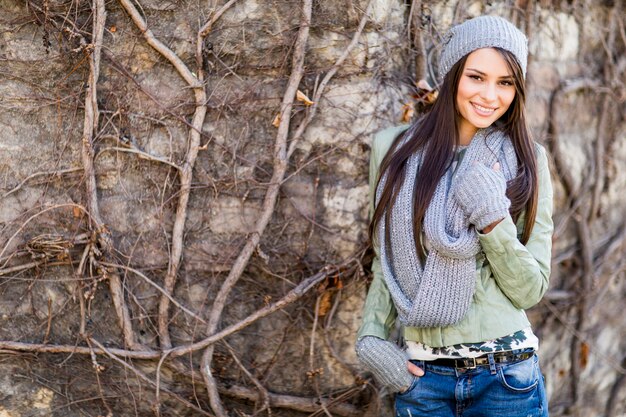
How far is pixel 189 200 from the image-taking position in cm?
300

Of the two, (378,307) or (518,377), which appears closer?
(518,377)

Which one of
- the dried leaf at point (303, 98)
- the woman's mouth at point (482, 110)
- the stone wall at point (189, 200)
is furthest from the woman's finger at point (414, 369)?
the dried leaf at point (303, 98)

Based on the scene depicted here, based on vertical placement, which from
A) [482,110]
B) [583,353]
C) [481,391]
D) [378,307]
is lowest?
[583,353]

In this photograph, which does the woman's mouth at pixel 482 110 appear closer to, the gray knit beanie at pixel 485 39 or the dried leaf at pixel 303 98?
the gray knit beanie at pixel 485 39

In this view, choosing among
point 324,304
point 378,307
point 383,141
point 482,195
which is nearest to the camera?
point 482,195

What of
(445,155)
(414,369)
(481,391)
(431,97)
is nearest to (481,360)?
(481,391)

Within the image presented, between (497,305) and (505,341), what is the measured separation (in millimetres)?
122

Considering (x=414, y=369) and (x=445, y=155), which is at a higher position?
(x=445, y=155)

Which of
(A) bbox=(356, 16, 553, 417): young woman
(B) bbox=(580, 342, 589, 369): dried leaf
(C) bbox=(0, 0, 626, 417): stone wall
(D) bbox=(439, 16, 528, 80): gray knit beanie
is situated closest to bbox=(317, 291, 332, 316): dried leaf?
(C) bbox=(0, 0, 626, 417): stone wall

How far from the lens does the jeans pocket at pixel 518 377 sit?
2.36m

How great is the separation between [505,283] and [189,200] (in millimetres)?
1341

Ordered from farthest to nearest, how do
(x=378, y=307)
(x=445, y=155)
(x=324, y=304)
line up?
(x=324, y=304)
(x=378, y=307)
(x=445, y=155)

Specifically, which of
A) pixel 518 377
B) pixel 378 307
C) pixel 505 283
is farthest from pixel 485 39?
pixel 518 377

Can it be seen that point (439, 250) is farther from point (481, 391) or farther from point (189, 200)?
point (189, 200)
